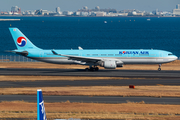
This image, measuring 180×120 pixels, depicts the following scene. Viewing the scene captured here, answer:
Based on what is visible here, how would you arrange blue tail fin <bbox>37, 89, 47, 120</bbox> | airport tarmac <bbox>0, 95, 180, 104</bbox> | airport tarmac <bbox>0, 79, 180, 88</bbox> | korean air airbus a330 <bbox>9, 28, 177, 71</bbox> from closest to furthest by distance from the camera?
blue tail fin <bbox>37, 89, 47, 120</bbox>, airport tarmac <bbox>0, 95, 180, 104</bbox>, airport tarmac <bbox>0, 79, 180, 88</bbox>, korean air airbus a330 <bbox>9, 28, 177, 71</bbox>

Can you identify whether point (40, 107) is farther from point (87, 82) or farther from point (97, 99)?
point (87, 82)

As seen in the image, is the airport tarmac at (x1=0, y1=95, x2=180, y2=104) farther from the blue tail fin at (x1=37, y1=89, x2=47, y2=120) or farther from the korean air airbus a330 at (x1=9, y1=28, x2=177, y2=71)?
the korean air airbus a330 at (x1=9, y1=28, x2=177, y2=71)

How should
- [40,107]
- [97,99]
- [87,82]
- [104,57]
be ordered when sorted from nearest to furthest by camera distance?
[40,107] → [97,99] → [87,82] → [104,57]

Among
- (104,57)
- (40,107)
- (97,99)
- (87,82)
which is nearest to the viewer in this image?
(40,107)

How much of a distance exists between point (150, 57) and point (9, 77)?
28.0 metres

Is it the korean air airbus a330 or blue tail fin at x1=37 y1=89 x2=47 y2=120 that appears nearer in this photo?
blue tail fin at x1=37 y1=89 x2=47 y2=120

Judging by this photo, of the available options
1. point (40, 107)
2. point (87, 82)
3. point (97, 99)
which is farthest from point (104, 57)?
point (40, 107)

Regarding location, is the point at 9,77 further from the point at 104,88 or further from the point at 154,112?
the point at 154,112

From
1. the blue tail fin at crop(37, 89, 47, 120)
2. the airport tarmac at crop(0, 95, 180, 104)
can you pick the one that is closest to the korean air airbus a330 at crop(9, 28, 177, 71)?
the airport tarmac at crop(0, 95, 180, 104)

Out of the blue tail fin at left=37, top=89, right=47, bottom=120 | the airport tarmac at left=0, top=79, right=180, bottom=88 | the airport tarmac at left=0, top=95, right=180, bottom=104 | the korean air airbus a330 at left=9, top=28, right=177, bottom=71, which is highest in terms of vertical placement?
the blue tail fin at left=37, top=89, right=47, bottom=120

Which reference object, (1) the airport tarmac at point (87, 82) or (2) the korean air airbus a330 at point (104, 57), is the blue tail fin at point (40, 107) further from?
(2) the korean air airbus a330 at point (104, 57)

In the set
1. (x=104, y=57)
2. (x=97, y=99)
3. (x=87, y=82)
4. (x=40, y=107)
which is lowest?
(x=87, y=82)

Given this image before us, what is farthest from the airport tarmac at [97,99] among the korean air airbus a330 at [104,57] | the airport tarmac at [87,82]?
the korean air airbus a330 at [104,57]

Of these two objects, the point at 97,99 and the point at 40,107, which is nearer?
the point at 40,107
